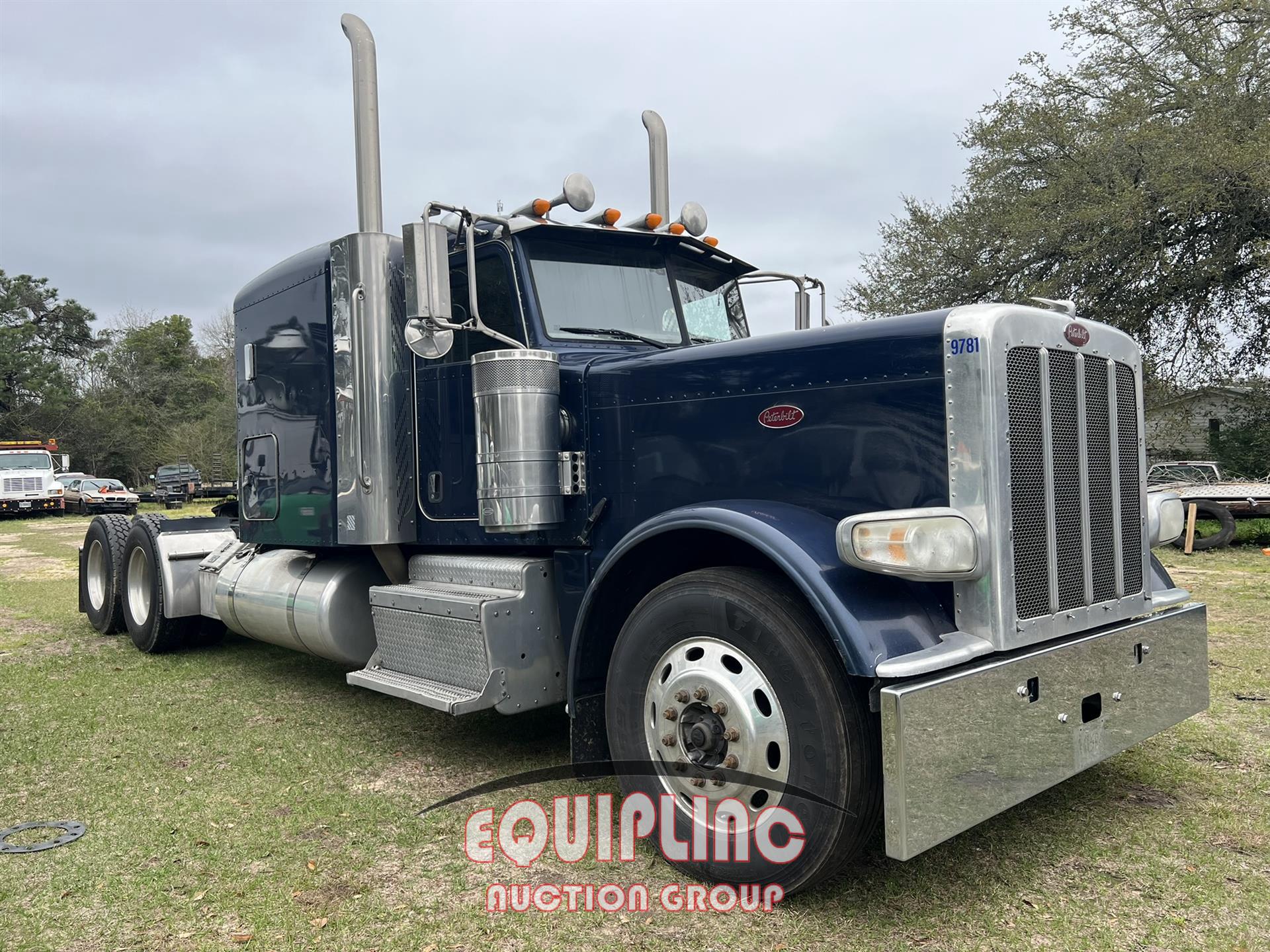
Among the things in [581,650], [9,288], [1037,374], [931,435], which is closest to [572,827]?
[581,650]

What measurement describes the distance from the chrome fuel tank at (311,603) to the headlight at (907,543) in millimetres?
3377

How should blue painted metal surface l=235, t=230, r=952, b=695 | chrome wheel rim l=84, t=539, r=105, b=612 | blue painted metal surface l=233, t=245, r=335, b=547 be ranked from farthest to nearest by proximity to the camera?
chrome wheel rim l=84, t=539, r=105, b=612 → blue painted metal surface l=233, t=245, r=335, b=547 → blue painted metal surface l=235, t=230, r=952, b=695

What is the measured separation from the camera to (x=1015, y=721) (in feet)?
10.2

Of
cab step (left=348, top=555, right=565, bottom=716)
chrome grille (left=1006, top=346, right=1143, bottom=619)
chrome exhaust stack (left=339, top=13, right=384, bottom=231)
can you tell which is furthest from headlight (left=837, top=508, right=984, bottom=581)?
chrome exhaust stack (left=339, top=13, right=384, bottom=231)

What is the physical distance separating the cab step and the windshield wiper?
1.08 meters

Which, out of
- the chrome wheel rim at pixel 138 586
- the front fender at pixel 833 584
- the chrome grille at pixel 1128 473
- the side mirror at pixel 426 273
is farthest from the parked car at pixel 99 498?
the chrome grille at pixel 1128 473

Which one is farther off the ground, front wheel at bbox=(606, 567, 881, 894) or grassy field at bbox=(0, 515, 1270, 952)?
front wheel at bbox=(606, 567, 881, 894)

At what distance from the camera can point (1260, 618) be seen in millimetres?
7980

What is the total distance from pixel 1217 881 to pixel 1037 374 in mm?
1763

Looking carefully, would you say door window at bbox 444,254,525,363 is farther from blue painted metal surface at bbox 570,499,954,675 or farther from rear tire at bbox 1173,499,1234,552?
rear tire at bbox 1173,499,1234,552

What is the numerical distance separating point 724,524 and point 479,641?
4.78ft

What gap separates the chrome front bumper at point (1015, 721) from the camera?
2832 mm

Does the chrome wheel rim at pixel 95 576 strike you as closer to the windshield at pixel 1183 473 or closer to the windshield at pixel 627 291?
the windshield at pixel 627 291

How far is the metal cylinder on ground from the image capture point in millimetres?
4262
